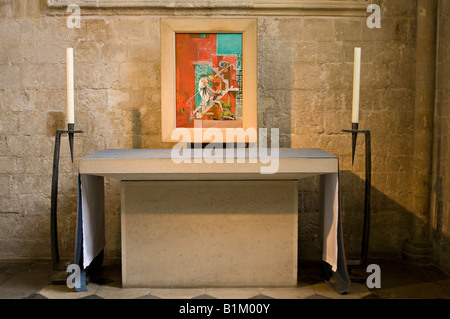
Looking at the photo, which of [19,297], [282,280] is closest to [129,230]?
[19,297]

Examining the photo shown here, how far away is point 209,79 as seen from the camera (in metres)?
3.80

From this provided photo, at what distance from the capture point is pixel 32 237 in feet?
14.0

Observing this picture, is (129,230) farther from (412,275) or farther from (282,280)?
(412,275)

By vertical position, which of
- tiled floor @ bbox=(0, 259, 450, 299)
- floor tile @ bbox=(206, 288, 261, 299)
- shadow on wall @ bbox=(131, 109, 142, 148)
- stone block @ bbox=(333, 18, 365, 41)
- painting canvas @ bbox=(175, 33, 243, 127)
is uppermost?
stone block @ bbox=(333, 18, 365, 41)

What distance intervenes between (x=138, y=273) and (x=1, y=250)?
157 cm

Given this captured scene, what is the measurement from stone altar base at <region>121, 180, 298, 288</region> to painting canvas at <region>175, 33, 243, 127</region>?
2.09ft

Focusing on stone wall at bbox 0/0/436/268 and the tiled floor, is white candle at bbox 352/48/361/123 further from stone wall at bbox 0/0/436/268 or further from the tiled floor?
the tiled floor

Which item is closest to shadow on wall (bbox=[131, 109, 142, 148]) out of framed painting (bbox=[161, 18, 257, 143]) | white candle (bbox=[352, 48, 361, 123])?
framed painting (bbox=[161, 18, 257, 143])

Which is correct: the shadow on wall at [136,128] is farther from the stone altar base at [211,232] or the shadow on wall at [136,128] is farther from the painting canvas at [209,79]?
the stone altar base at [211,232]

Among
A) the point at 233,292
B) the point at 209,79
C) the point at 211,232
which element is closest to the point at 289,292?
the point at 233,292

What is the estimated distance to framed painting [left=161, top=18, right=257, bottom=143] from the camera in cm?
373

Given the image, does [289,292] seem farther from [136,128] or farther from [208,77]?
[136,128]

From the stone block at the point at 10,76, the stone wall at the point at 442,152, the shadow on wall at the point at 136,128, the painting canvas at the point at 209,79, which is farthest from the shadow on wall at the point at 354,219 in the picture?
the stone block at the point at 10,76

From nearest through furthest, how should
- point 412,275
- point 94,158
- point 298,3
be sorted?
point 94,158 → point 412,275 → point 298,3
